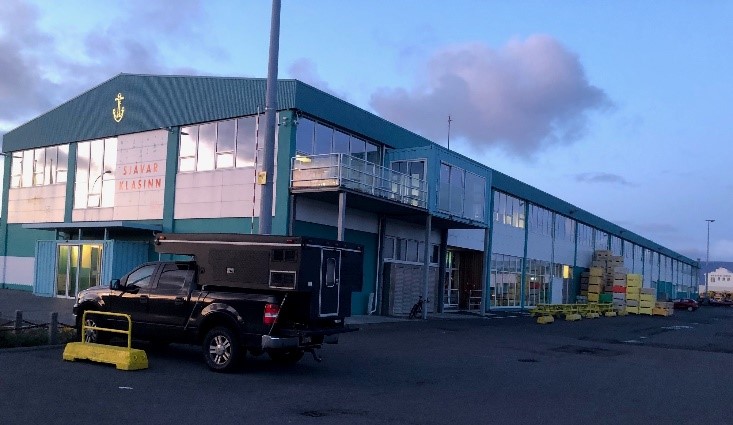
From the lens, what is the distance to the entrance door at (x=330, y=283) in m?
11.8

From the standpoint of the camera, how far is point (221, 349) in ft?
37.9

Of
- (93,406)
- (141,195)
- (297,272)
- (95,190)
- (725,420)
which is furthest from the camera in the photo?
(95,190)

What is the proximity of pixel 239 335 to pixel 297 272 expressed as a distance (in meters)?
1.41

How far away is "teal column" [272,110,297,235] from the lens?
2311cm

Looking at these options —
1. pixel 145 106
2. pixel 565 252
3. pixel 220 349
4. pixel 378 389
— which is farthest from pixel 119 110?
pixel 565 252

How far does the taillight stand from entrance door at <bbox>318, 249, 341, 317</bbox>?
840 millimetres

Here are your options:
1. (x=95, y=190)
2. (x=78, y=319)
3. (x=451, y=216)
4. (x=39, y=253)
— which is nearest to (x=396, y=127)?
(x=451, y=216)

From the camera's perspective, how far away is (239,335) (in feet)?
37.3

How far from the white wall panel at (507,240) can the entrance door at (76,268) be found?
68.7 ft

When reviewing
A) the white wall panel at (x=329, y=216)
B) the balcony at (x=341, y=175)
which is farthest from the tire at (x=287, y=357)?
the white wall panel at (x=329, y=216)

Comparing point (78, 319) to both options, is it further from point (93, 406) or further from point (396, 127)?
point (396, 127)

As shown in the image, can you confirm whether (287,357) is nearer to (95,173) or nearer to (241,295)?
(241,295)

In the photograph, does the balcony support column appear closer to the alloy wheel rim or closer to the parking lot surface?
the parking lot surface

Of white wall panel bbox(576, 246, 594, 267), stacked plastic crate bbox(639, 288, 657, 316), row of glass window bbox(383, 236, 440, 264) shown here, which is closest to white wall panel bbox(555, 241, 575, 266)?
white wall panel bbox(576, 246, 594, 267)
